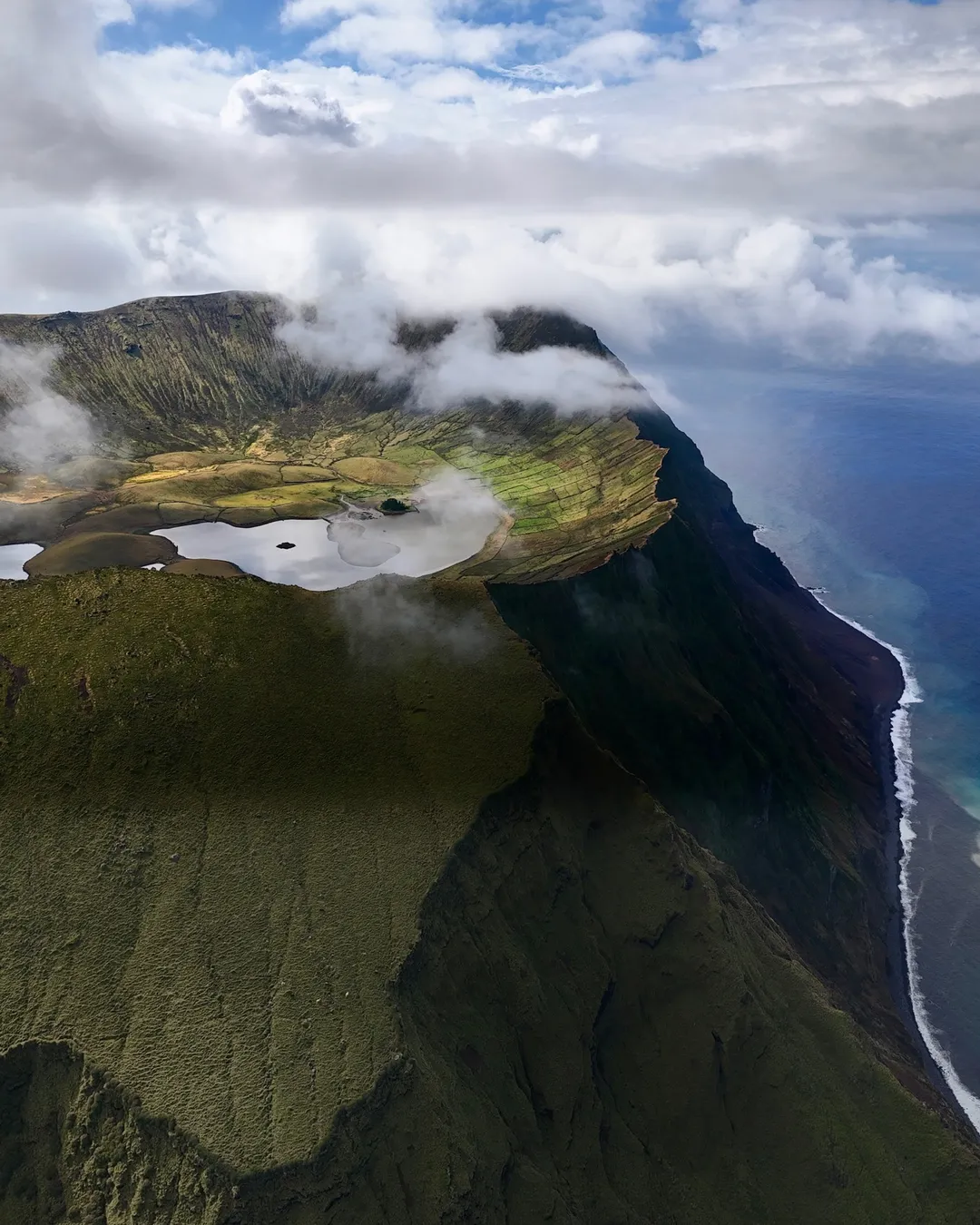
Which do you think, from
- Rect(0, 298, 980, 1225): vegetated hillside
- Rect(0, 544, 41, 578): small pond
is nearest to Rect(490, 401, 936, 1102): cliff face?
Rect(0, 298, 980, 1225): vegetated hillside

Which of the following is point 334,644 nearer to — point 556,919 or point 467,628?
point 467,628

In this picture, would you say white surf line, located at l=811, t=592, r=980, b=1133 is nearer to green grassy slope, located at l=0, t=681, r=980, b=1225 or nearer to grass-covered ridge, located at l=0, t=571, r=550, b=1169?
green grassy slope, located at l=0, t=681, r=980, b=1225

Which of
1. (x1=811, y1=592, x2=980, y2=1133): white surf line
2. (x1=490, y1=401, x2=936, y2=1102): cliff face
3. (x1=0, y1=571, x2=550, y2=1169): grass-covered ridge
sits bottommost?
(x1=811, y1=592, x2=980, y2=1133): white surf line

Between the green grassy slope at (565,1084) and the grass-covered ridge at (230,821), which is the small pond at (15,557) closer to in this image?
the grass-covered ridge at (230,821)

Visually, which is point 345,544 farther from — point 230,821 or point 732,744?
point 230,821

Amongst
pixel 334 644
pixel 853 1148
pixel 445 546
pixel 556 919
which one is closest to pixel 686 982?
pixel 556 919

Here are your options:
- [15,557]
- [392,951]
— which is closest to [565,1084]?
[392,951]
